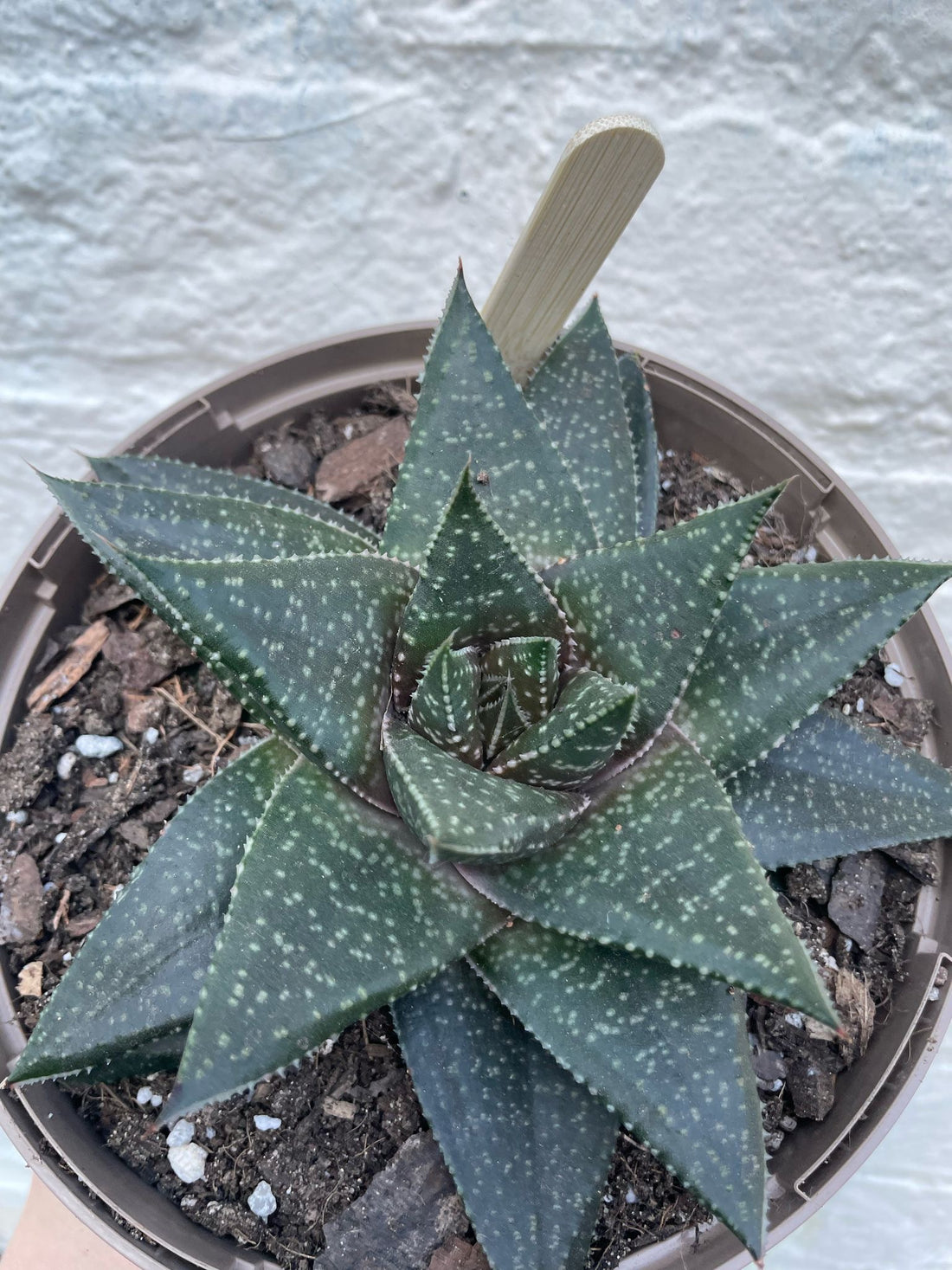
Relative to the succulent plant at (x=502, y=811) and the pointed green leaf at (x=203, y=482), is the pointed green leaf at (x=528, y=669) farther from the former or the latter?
the pointed green leaf at (x=203, y=482)

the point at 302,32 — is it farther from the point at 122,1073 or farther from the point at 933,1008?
the point at 933,1008

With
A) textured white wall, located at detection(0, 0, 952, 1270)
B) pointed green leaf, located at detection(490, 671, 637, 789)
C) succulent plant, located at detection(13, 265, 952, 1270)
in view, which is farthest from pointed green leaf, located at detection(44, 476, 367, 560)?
textured white wall, located at detection(0, 0, 952, 1270)

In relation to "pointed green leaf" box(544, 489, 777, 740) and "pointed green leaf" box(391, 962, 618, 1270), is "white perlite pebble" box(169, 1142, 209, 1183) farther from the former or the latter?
"pointed green leaf" box(544, 489, 777, 740)

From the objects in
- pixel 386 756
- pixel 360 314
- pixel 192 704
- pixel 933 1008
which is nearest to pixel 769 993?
pixel 386 756

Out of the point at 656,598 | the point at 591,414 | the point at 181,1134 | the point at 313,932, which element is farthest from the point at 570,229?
the point at 181,1134

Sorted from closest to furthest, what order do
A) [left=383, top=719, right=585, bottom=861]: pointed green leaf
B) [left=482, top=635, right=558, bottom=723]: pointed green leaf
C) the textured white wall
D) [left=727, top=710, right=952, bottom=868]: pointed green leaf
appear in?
[left=383, top=719, right=585, bottom=861]: pointed green leaf < [left=482, top=635, right=558, bottom=723]: pointed green leaf < [left=727, top=710, right=952, bottom=868]: pointed green leaf < the textured white wall
